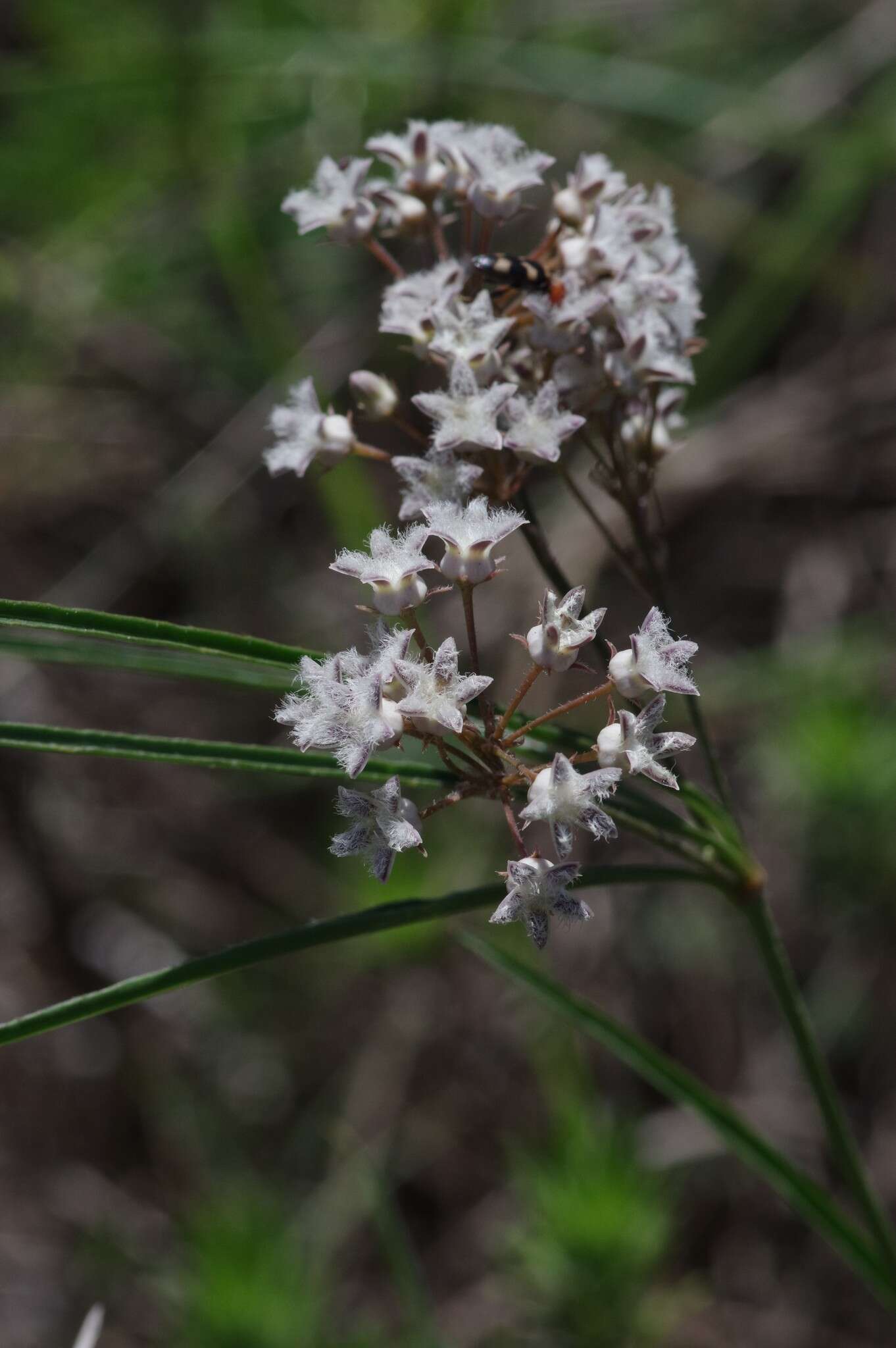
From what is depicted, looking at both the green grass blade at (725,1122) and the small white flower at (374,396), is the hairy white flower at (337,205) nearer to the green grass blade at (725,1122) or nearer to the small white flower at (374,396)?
the small white flower at (374,396)

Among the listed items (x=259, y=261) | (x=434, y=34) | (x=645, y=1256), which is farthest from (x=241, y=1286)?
(x=434, y=34)

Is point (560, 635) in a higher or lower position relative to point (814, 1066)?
higher

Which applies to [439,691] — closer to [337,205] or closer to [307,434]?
[307,434]

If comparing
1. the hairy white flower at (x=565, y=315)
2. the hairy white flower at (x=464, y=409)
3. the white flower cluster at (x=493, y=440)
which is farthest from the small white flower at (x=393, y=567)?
the hairy white flower at (x=565, y=315)

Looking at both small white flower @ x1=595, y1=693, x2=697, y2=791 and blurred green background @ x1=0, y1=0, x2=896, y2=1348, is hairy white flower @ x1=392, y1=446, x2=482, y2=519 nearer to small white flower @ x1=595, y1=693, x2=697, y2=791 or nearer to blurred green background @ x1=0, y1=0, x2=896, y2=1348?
small white flower @ x1=595, y1=693, x2=697, y2=791

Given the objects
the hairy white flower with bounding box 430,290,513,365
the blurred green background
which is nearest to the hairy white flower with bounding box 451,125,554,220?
the hairy white flower with bounding box 430,290,513,365

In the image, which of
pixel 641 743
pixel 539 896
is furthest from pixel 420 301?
pixel 539 896

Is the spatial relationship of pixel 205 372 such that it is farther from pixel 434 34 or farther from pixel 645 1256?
pixel 645 1256
